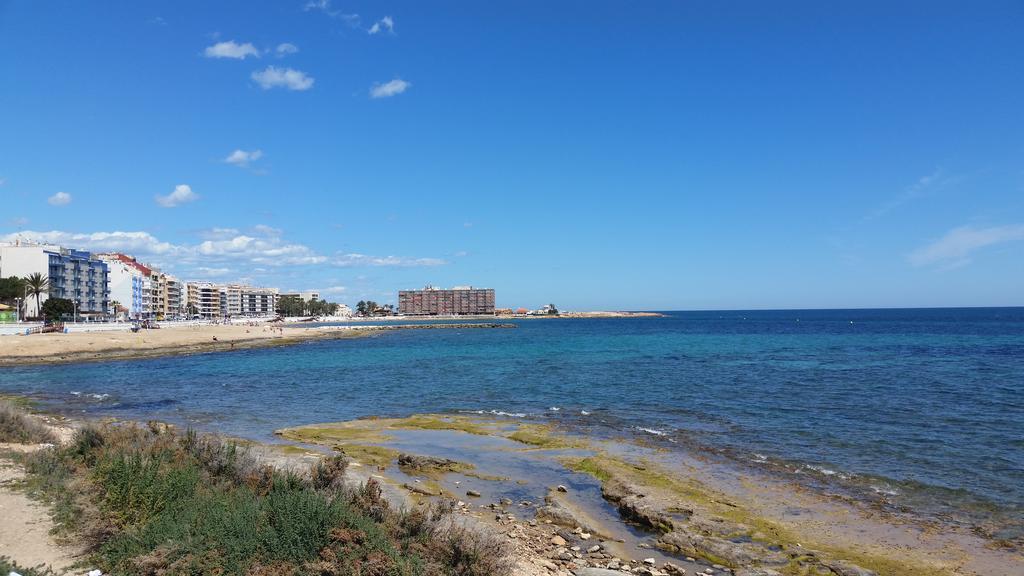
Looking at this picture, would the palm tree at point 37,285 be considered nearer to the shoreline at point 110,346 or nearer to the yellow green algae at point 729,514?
the shoreline at point 110,346

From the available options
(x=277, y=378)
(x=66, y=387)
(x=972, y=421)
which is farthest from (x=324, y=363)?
(x=972, y=421)

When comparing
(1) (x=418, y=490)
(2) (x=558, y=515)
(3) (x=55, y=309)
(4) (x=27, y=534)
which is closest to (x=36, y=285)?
(3) (x=55, y=309)

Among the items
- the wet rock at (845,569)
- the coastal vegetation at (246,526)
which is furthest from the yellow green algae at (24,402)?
the wet rock at (845,569)

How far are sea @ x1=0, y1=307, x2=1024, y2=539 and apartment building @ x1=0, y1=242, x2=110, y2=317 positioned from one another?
235 feet

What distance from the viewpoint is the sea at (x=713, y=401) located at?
17188 millimetres

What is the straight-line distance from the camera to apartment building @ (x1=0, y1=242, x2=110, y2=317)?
4230 inches

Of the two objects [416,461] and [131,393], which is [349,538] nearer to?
[416,461]

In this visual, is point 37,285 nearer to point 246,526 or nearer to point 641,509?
point 246,526

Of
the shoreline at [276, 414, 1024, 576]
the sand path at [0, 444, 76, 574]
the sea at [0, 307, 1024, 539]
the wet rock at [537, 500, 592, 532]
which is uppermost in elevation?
the sand path at [0, 444, 76, 574]

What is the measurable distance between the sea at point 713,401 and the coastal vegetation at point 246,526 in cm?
1109

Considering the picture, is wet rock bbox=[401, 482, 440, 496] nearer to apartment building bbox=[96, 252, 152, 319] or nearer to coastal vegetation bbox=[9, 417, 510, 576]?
coastal vegetation bbox=[9, 417, 510, 576]

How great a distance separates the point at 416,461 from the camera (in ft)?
58.3

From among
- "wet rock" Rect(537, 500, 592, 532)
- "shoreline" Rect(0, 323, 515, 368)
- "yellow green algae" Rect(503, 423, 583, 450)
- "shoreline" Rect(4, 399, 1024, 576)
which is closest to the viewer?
"shoreline" Rect(4, 399, 1024, 576)

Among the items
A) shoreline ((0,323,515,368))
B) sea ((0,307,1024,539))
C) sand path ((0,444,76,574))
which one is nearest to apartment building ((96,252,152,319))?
shoreline ((0,323,515,368))
